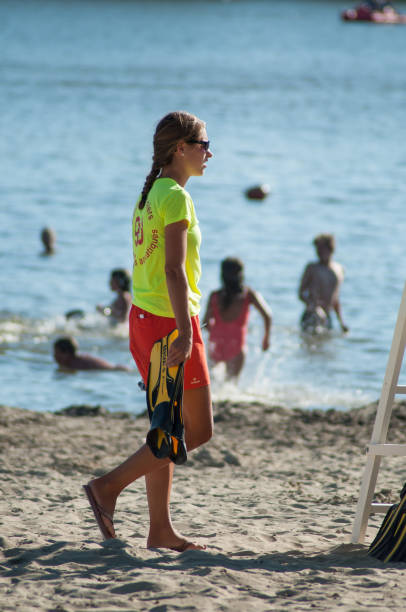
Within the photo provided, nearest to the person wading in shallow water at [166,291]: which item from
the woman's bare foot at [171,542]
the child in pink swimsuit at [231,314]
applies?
the woman's bare foot at [171,542]

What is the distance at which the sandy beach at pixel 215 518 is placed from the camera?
11.7 ft

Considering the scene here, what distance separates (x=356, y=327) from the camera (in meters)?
13.0

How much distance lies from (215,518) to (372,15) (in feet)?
348

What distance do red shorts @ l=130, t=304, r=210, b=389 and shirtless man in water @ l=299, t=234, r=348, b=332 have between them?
25.6ft

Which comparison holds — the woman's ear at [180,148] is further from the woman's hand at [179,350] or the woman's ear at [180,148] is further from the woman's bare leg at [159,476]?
the woman's bare leg at [159,476]

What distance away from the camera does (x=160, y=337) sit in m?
3.91

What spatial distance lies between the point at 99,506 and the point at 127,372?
20.7 feet

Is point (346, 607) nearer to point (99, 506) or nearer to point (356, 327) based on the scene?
point (99, 506)

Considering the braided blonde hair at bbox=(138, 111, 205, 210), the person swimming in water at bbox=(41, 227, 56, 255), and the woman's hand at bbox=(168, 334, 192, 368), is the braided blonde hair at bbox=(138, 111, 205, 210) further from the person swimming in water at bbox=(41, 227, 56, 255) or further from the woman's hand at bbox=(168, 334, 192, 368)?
the person swimming in water at bbox=(41, 227, 56, 255)

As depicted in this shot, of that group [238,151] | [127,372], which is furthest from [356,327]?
[238,151]

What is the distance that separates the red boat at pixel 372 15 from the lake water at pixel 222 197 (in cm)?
3238

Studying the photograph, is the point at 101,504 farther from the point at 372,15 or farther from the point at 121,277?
the point at 372,15

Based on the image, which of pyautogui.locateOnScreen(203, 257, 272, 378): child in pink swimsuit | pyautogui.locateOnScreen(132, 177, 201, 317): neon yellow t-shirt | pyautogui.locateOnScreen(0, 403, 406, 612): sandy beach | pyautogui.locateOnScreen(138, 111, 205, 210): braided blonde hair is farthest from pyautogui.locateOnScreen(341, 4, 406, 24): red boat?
pyautogui.locateOnScreen(132, 177, 201, 317): neon yellow t-shirt

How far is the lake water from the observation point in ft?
35.9
